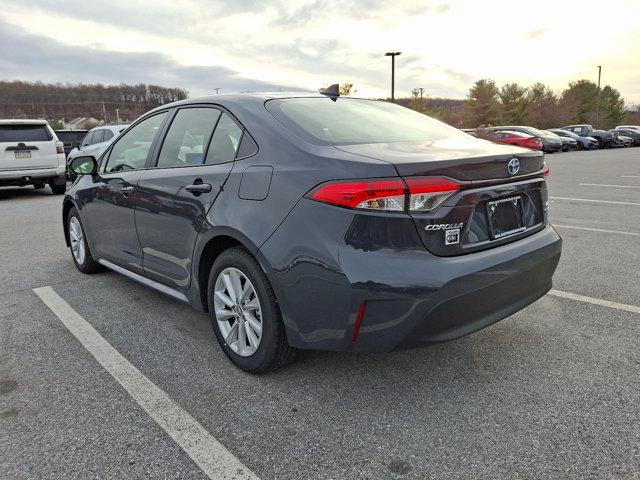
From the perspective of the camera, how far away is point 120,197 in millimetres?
3826

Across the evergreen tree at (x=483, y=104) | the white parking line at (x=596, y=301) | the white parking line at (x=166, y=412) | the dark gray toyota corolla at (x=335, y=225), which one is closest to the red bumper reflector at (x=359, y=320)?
the dark gray toyota corolla at (x=335, y=225)

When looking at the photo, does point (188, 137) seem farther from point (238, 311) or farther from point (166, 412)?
point (166, 412)

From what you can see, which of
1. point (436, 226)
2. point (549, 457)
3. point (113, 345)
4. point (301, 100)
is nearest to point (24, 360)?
point (113, 345)

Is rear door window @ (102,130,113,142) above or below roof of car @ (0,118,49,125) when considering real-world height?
below

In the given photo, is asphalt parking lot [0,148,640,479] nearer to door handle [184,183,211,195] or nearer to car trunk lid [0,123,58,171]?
door handle [184,183,211,195]

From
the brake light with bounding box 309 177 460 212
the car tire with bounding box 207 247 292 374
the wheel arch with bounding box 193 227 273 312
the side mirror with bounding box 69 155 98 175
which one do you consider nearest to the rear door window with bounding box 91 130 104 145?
the side mirror with bounding box 69 155 98 175

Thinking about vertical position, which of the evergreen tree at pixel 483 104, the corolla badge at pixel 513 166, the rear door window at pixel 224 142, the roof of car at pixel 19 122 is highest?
the evergreen tree at pixel 483 104

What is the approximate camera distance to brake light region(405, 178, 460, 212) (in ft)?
7.25

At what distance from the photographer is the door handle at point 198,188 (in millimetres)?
2893

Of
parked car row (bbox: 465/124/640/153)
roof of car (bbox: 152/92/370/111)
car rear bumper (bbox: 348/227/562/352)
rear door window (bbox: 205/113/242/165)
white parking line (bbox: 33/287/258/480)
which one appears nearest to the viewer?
white parking line (bbox: 33/287/258/480)

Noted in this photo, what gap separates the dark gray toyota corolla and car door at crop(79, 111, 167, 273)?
249mm

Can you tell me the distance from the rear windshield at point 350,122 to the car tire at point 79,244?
270cm

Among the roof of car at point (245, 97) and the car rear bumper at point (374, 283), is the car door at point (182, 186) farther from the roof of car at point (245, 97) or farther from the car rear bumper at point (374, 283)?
the car rear bumper at point (374, 283)

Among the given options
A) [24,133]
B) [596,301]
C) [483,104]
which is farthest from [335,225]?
[483,104]
